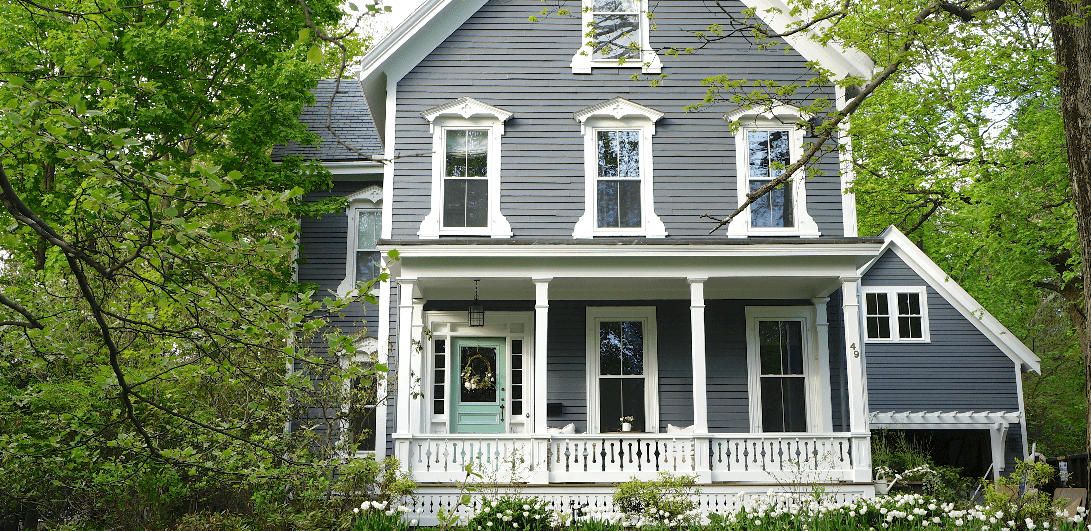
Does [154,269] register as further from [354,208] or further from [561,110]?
[354,208]

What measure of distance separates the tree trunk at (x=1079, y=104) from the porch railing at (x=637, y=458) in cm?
352

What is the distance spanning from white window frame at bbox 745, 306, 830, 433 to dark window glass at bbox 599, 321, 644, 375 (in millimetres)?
1694

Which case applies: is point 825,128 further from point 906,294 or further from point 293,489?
point 906,294

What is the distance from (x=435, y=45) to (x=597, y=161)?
3106 mm

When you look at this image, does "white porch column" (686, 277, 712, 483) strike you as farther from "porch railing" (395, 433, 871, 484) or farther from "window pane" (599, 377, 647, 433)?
"window pane" (599, 377, 647, 433)

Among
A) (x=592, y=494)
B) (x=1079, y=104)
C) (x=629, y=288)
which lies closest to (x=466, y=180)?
(x=629, y=288)

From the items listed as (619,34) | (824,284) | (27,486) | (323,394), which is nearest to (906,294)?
(824,284)

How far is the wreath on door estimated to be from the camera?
43.7 ft

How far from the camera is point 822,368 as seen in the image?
12953 millimetres

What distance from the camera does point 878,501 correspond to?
30.5ft

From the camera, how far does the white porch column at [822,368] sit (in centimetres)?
1284

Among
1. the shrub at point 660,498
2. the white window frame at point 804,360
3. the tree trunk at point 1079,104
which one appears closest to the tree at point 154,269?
the shrub at point 660,498

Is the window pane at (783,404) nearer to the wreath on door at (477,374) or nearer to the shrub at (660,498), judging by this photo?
the shrub at (660,498)

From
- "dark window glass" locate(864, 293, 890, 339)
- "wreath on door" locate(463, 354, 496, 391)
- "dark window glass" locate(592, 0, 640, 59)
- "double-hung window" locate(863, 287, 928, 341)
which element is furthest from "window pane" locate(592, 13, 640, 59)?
"dark window glass" locate(864, 293, 890, 339)
